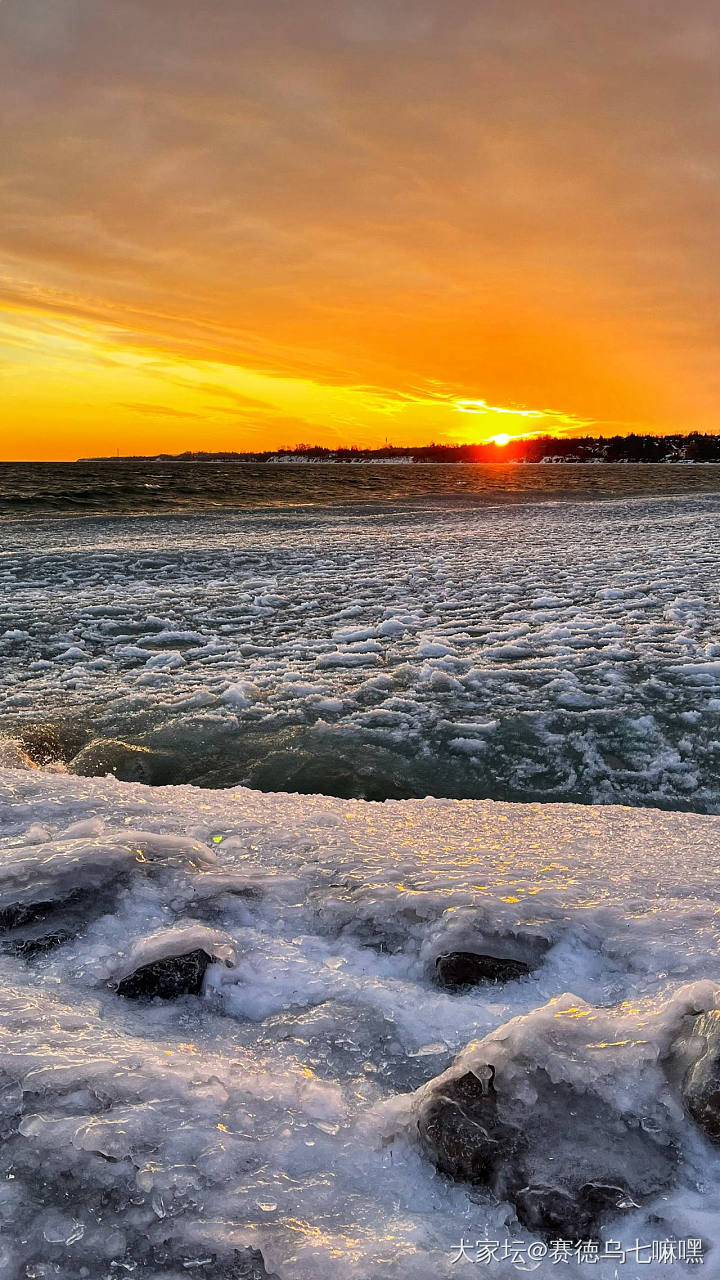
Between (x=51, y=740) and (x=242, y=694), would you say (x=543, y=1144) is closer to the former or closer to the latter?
(x=51, y=740)

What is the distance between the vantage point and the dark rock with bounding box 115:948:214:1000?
1.99m

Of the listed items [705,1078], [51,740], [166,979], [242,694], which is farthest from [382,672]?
[705,1078]

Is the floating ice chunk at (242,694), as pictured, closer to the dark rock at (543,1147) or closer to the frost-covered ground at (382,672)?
the frost-covered ground at (382,672)

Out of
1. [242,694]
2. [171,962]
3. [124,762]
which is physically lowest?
[124,762]

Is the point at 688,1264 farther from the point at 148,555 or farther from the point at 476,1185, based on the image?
the point at 148,555

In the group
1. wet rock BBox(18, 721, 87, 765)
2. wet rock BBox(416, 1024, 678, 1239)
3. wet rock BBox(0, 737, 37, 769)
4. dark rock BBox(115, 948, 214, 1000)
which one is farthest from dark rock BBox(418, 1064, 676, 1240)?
wet rock BBox(18, 721, 87, 765)

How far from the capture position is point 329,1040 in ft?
6.01

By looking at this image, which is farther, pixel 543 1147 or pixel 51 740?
pixel 51 740

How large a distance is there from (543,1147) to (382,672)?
479 centimetres

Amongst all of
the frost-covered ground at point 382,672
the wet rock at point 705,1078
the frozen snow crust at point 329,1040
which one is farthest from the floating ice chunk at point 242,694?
the wet rock at point 705,1078

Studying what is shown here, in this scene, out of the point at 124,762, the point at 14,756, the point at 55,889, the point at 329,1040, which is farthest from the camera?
the point at 124,762

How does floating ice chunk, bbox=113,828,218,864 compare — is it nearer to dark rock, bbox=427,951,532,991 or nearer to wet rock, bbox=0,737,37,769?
dark rock, bbox=427,951,532,991

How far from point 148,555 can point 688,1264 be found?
1387cm

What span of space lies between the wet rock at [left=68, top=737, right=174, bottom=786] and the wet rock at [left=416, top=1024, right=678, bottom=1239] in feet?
9.94
